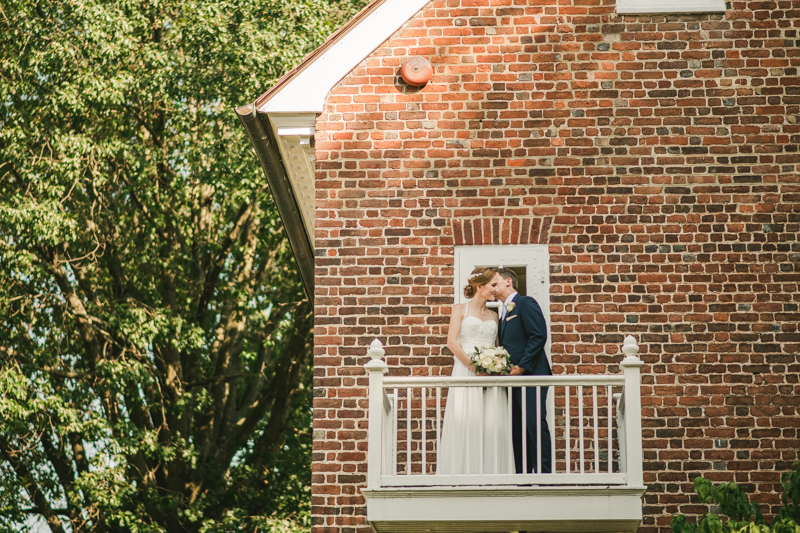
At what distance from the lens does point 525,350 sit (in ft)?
26.9

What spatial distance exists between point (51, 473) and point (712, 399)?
12.8 metres

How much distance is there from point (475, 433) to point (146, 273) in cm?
1182

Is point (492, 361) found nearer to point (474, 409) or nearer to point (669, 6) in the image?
point (474, 409)

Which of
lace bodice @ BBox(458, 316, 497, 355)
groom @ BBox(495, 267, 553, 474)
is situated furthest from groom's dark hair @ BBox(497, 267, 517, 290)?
lace bodice @ BBox(458, 316, 497, 355)

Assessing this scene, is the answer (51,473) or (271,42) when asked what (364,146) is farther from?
(51,473)

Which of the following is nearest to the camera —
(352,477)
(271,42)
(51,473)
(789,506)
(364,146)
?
(789,506)

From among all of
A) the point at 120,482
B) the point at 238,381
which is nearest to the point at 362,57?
the point at 120,482

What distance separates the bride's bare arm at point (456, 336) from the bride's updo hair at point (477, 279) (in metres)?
0.15

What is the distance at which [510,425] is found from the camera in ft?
26.1

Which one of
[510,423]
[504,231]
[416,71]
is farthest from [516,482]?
[416,71]

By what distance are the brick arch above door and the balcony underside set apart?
7.93ft

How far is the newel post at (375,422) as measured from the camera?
308 inches

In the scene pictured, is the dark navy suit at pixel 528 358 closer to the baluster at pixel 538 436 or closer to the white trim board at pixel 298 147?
the baluster at pixel 538 436

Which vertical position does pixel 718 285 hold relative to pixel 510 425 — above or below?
above
